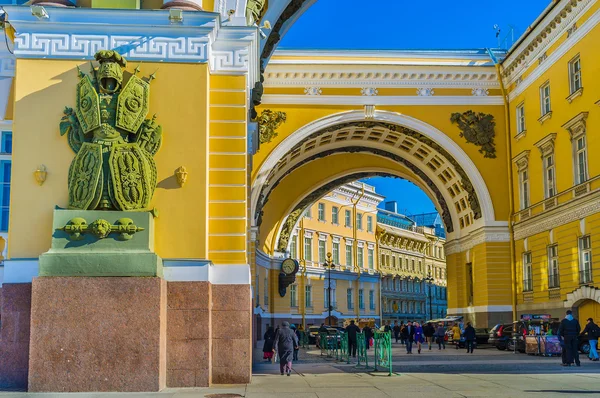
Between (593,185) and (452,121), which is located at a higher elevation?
(452,121)

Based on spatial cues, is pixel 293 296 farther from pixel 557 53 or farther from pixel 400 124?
pixel 557 53

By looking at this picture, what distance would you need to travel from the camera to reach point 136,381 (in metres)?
11.3

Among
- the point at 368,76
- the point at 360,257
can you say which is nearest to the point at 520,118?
the point at 368,76

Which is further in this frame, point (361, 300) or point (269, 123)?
point (361, 300)

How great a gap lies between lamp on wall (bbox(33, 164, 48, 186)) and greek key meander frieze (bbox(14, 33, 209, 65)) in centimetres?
184

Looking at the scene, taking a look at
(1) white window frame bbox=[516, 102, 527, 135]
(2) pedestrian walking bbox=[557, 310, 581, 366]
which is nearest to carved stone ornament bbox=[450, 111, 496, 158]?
(1) white window frame bbox=[516, 102, 527, 135]

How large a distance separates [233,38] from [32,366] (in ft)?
20.3

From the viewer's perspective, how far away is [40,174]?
1236 centimetres

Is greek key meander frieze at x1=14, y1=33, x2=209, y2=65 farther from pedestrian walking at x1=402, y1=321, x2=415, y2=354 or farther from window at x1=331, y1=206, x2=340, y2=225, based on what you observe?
window at x1=331, y1=206, x2=340, y2=225

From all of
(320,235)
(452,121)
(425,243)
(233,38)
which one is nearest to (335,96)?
(452,121)

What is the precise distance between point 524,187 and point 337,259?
3019 centimetres

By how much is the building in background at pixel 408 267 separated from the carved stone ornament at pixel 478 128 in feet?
120

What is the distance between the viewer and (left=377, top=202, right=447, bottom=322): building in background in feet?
241

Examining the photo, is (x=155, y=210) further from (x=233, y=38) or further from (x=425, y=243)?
(x=425, y=243)
